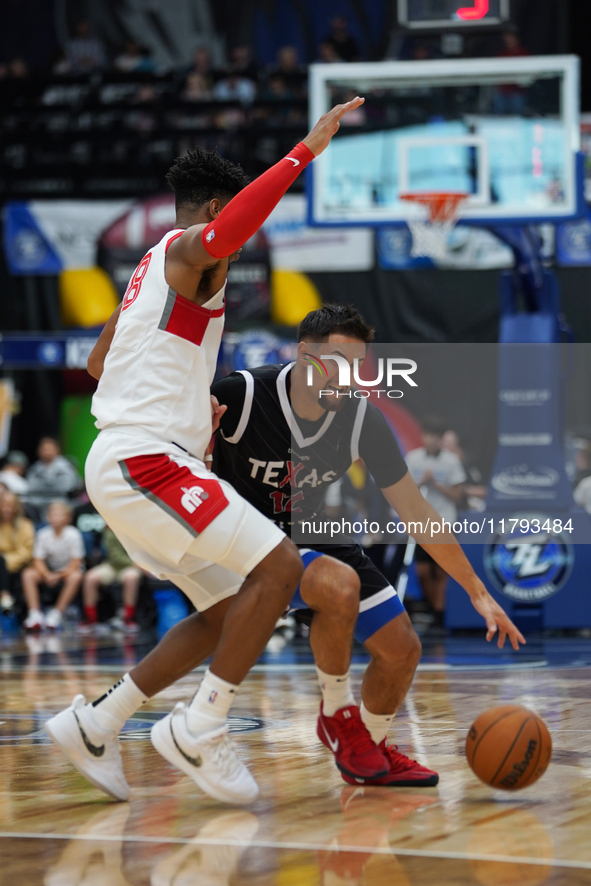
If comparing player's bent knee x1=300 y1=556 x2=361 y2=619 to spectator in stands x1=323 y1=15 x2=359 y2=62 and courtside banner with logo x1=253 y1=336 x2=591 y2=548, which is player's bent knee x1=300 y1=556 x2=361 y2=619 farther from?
spectator in stands x1=323 y1=15 x2=359 y2=62

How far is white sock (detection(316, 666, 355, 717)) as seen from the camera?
13.1 ft

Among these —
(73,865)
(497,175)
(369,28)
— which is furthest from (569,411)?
(73,865)

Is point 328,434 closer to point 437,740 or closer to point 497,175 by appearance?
point 437,740

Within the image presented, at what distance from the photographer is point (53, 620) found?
11.9 metres

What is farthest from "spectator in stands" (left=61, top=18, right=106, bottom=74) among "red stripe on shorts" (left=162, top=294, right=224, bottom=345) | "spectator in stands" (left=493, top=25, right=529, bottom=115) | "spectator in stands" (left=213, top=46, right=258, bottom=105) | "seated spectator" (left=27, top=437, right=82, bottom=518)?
"red stripe on shorts" (left=162, top=294, right=224, bottom=345)

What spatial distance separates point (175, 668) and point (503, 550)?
21.5ft

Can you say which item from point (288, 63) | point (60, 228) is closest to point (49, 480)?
point (60, 228)

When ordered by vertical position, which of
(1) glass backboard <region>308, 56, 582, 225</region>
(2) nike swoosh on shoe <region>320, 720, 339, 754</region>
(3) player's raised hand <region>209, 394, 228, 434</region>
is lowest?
(2) nike swoosh on shoe <region>320, 720, 339, 754</region>

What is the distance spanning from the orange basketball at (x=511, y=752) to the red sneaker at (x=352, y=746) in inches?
15.1

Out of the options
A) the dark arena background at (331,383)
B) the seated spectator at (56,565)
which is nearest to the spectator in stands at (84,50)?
the dark arena background at (331,383)

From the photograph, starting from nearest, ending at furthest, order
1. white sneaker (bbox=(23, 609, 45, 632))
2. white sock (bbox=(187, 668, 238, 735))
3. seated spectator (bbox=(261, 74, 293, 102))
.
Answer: white sock (bbox=(187, 668, 238, 735)), white sneaker (bbox=(23, 609, 45, 632)), seated spectator (bbox=(261, 74, 293, 102))

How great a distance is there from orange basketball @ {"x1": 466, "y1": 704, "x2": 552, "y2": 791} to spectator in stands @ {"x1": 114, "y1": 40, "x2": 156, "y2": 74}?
53.1 ft

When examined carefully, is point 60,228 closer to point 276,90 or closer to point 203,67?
point 203,67

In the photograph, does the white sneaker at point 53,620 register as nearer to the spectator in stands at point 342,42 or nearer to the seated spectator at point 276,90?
the seated spectator at point 276,90
